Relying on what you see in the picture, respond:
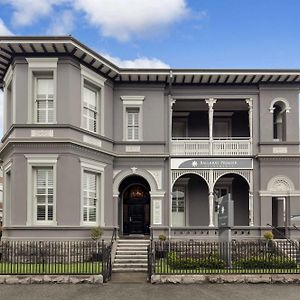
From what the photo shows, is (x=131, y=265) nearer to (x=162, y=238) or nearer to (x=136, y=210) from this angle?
(x=162, y=238)

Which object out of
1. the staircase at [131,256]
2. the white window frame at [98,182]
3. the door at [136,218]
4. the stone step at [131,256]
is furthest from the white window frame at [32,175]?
the door at [136,218]

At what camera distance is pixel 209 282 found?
15.6 metres

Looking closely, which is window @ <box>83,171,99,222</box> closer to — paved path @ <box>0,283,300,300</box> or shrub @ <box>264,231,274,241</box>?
paved path @ <box>0,283,300,300</box>

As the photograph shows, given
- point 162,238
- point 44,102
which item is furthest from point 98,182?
point 44,102

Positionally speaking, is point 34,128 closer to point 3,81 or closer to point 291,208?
point 3,81

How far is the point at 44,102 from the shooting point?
2080cm

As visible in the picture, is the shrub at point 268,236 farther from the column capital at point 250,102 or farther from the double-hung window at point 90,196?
the double-hung window at point 90,196

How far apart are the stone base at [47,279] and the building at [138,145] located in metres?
4.58

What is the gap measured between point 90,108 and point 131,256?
21.8 ft

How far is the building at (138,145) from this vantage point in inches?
800

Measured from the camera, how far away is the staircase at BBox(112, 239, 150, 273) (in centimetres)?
1914

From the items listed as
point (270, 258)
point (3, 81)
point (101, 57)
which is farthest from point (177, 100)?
point (270, 258)

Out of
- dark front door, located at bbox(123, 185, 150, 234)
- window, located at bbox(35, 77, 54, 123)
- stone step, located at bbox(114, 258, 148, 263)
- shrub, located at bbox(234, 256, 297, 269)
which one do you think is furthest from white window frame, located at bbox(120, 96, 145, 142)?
shrub, located at bbox(234, 256, 297, 269)

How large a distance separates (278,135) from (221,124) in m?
2.99
